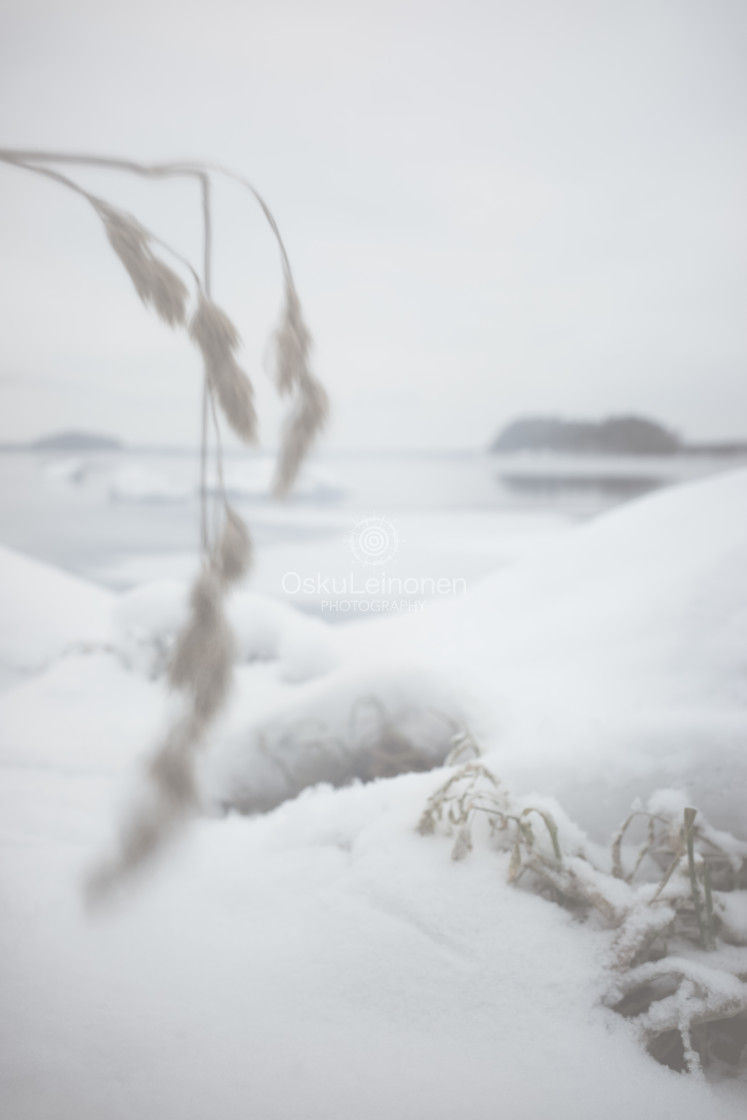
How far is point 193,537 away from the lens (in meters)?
1.29

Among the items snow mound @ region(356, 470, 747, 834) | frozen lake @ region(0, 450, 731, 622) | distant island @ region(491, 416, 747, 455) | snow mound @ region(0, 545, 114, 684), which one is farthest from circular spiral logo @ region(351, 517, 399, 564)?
snow mound @ region(0, 545, 114, 684)

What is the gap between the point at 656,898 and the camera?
53 cm

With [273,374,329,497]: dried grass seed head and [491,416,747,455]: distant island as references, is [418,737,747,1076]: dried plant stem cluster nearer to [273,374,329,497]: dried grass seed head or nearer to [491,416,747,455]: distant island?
[273,374,329,497]: dried grass seed head

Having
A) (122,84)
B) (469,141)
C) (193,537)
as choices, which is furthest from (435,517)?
(122,84)

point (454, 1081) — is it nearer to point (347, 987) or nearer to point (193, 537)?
point (347, 987)

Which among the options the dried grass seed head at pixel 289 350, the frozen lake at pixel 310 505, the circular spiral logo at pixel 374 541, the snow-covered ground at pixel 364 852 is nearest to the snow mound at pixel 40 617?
the snow-covered ground at pixel 364 852

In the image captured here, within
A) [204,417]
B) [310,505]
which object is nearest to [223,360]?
[204,417]

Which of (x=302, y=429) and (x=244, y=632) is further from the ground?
(x=302, y=429)

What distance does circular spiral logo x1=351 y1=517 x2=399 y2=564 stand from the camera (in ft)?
3.51

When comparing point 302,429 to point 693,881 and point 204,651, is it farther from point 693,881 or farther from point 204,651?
point 693,881

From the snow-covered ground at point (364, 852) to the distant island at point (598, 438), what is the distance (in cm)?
30

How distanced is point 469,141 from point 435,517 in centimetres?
68

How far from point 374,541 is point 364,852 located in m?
0.60

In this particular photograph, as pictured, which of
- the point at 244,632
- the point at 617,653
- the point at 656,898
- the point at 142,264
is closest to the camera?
the point at 142,264
